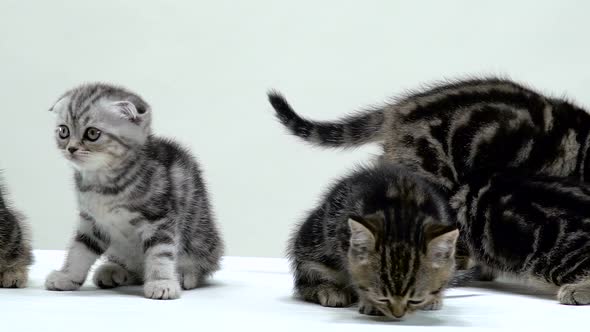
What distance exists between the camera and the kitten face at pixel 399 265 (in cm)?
209

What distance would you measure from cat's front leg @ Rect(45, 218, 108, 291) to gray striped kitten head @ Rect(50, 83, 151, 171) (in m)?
0.23

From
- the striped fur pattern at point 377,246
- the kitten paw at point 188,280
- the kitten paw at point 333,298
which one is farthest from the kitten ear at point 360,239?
the kitten paw at point 188,280

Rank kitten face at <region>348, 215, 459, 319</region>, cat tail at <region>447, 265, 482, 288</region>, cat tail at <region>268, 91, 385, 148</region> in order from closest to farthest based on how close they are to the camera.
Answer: kitten face at <region>348, 215, 459, 319</region> < cat tail at <region>447, 265, 482, 288</region> < cat tail at <region>268, 91, 385, 148</region>

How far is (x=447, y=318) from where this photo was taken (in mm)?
2193

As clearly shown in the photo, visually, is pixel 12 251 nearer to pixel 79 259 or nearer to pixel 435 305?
pixel 79 259

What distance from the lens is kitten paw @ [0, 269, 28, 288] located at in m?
2.50

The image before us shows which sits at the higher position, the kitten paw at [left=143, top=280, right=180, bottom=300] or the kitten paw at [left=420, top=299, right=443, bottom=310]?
the kitten paw at [left=420, top=299, right=443, bottom=310]

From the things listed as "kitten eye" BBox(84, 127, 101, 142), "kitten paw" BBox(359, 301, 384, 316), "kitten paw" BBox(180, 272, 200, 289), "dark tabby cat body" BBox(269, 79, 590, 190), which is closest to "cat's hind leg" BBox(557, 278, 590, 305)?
"dark tabby cat body" BBox(269, 79, 590, 190)

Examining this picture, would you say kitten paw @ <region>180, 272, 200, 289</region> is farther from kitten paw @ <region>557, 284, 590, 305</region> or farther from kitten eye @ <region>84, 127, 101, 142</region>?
kitten paw @ <region>557, 284, 590, 305</region>

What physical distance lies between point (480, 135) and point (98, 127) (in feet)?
4.43

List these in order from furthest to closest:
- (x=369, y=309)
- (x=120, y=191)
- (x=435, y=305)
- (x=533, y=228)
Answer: (x=533, y=228), (x=120, y=191), (x=435, y=305), (x=369, y=309)

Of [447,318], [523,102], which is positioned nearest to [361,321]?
[447,318]

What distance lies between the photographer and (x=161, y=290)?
2.34 meters

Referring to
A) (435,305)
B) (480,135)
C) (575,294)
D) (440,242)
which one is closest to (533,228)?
(575,294)
